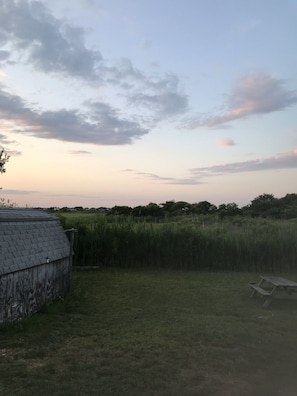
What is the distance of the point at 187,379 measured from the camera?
442 centimetres

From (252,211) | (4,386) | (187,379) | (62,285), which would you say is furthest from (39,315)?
(252,211)

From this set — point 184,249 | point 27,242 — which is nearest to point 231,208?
point 184,249

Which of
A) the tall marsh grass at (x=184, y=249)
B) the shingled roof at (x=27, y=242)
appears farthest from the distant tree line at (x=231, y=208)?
the shingled roof at (x=27, y=242)

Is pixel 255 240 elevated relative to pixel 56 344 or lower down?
elevated

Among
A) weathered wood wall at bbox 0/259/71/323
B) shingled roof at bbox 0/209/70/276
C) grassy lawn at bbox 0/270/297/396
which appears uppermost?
shingled roof at bbox 0/209/70/276

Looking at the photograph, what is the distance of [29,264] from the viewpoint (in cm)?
687

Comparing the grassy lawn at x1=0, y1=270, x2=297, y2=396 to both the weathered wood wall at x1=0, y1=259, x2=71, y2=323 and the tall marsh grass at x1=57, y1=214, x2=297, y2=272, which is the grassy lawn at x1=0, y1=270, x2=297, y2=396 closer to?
the weathered wood wall at x1=0, y1=259, x2=71, y2=323

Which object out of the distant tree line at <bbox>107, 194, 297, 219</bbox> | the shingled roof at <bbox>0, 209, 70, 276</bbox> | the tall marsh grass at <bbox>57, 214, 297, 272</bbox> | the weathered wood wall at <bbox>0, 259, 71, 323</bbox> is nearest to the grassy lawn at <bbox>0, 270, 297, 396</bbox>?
the weathered wood wall at <bbox>0, 259, 71, 323</bbox>

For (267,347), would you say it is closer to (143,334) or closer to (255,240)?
(143,334)

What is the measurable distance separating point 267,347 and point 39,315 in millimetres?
3794

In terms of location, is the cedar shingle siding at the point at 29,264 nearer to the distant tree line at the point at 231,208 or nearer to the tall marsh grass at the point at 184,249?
the tall marsh grass at the point at 184,249

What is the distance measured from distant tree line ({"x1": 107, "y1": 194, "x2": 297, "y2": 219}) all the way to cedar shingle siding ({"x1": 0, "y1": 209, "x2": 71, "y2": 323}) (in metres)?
24.4

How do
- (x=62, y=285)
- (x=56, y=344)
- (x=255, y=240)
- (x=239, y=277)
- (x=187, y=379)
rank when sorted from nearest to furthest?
(x=187, y=379) < (x=56, y=344) < (x=62, y=285) < (x=239, y=277) < (x=255, y=240)

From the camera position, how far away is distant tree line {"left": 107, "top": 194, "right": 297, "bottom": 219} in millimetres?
34906
